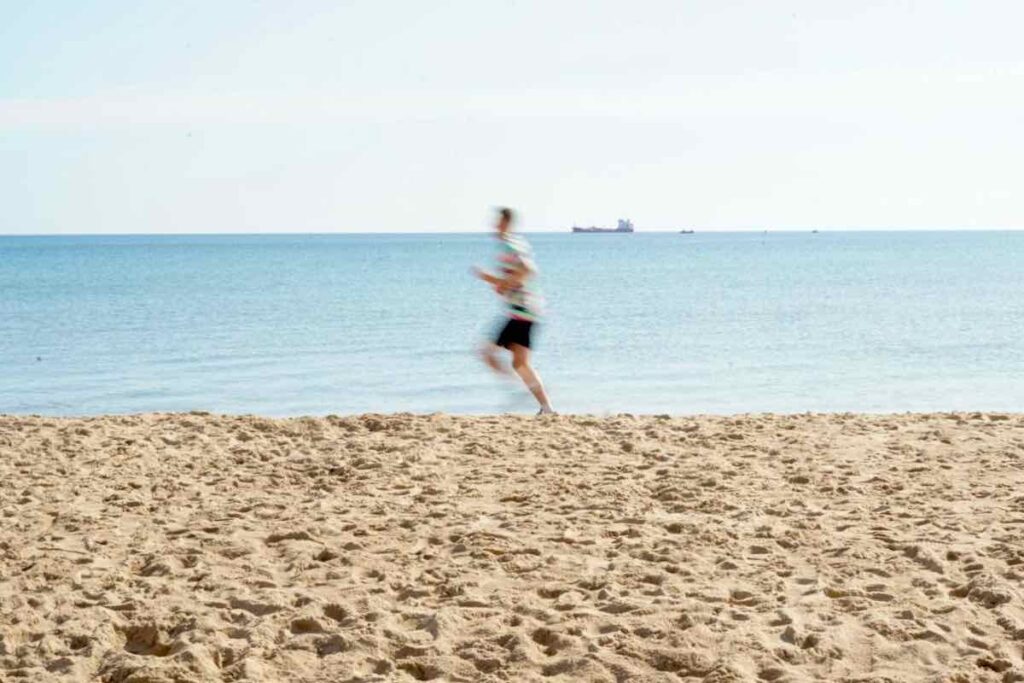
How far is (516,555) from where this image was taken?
611 cm

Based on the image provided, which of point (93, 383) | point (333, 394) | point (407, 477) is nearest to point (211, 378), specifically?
point (93, 383)

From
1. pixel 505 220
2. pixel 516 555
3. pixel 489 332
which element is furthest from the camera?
pixel 489 332

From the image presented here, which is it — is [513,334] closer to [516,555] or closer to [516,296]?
[516,296]

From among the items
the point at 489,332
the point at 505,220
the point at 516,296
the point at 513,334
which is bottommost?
the point at 489,332

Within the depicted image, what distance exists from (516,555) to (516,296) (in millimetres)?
4148

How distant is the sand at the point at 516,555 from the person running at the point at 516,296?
1090mm

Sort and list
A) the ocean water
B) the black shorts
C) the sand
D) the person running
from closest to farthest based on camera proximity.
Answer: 1. the sand
2. the person running
3. the black shorts
4. the ocean water

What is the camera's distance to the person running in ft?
32.3

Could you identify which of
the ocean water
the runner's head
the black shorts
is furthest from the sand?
the ocean water

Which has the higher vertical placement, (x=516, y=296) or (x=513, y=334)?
(x=516, y=296)

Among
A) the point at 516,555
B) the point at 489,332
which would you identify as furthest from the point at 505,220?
the point at 489,332

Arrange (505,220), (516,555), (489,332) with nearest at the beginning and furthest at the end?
1. (516,555)
2. (505,220)
3. (489,332)

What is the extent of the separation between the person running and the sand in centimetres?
109

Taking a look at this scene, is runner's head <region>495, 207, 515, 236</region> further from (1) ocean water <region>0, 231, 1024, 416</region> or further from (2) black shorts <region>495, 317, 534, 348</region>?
(1) ocean water <region>0, 231, 1024, 416</region>
